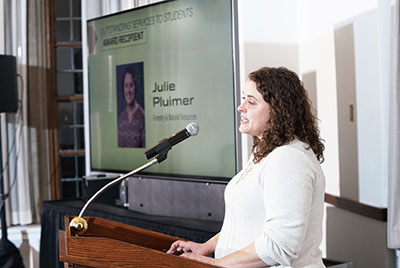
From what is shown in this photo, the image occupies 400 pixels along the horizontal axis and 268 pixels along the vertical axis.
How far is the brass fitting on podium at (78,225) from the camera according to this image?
1.91 meters

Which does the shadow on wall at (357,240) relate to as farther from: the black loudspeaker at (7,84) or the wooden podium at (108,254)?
the black loudspeaker at (7,84)

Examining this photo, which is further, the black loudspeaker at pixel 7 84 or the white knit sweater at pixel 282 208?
the black loudspeaker at pixel 7 84

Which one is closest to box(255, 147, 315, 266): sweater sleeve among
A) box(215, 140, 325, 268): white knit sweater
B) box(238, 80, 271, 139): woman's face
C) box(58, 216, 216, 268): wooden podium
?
box(215, 140, 325, 268): white knit sweater

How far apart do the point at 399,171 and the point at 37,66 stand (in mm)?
3287

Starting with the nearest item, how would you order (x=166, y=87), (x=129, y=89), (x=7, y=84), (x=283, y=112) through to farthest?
(x=283, y=112) → (x=166, y=87) → (x=129, y=89) → (x=7, y=84)

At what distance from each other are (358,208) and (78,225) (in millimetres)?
1611

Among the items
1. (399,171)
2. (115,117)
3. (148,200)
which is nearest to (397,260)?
(399,171)

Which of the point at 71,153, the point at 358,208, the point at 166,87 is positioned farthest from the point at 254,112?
the point at 71,153

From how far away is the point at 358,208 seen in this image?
303 centimetres

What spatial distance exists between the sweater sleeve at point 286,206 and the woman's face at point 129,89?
2.05m

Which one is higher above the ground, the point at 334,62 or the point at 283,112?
the point at 334,62

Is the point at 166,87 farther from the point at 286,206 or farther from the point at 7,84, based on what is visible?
the point at 286,206

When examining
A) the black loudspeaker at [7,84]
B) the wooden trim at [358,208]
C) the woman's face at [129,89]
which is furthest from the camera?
the black loudspeaker at [7,84]

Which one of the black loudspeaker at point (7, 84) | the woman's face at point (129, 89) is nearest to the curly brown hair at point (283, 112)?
the woman's face at point (129, 89)
